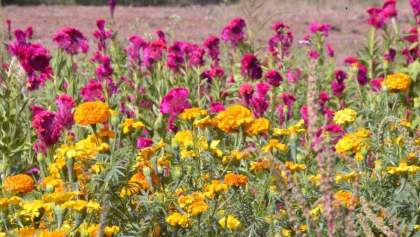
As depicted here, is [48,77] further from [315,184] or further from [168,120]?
[315,184]

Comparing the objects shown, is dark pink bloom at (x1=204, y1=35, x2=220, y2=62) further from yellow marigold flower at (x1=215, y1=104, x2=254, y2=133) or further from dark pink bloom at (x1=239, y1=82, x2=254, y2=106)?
yellow marigold flower at (x1=215, y1=104, x2=254, y2=133)

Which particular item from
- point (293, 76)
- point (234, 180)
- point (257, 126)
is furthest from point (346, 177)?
point (293, 76)

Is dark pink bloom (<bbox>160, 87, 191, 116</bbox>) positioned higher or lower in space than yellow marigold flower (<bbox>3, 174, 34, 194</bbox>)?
higher

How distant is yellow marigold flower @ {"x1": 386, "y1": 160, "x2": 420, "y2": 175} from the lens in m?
2.76

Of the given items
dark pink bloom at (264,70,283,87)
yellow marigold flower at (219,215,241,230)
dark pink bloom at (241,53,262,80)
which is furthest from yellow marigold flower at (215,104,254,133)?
dark pink bloom at (241,53,262,80)

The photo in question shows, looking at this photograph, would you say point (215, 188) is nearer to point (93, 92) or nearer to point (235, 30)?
point (93, 92)

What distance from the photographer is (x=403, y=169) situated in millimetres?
2760

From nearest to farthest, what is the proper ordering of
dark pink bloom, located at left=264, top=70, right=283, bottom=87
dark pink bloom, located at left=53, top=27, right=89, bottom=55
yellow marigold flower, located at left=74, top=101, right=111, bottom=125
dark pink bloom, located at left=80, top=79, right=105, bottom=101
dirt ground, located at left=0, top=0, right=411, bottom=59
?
yellow marigold flower, located at left=74, top=101, right=111, bottom=125 < dark pink bloom, located at left=80, top=79, right=105, bottom=101 < dark pink bloom, located at left=264, top=70, right=283, bottom=87 < dark pink bloom, located at left=53, top=27, right=89, bottom=55 < dirt ground, located at left=0, top=0, right=411, bottom=59

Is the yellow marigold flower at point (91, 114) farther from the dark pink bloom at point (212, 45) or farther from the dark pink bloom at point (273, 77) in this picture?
the dark pink bloom at point (212, 45)

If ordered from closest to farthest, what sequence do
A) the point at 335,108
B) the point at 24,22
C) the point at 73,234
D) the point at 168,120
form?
the point at 73,234, the point at 168,120, the point at 335,108, the point at 24,22

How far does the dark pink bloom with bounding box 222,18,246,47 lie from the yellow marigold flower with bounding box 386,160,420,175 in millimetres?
2322

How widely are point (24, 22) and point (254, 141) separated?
37.3ft

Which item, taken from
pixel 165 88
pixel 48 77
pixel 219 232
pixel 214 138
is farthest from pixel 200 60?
pixel 219 232

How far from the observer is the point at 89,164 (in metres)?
2.80
